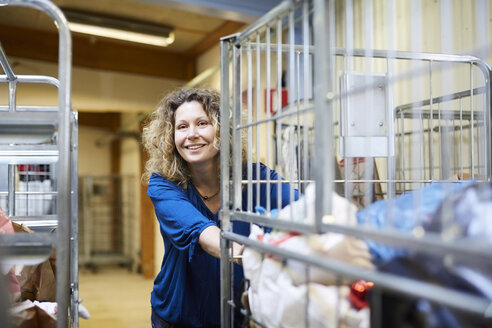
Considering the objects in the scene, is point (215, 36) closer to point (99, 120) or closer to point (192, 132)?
point (192, 132)


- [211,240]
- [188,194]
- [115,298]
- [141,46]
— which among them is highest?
[141,46]

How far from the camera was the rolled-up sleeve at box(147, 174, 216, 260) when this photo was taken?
1.36 metres

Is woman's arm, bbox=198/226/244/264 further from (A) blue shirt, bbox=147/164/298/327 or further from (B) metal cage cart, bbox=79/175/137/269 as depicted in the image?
(B) metal cage cart, bbox=79/175/137/269

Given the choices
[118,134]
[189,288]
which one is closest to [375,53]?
[189,288]

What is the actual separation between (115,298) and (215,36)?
9.04 feet

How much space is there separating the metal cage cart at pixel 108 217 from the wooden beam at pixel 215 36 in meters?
2.60

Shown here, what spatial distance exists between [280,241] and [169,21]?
12.7ft

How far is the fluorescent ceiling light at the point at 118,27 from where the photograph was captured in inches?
164

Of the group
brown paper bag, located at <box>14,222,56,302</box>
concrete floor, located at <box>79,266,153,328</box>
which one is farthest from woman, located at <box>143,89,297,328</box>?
concrete floor, located at <box>79,266,153,328</box>

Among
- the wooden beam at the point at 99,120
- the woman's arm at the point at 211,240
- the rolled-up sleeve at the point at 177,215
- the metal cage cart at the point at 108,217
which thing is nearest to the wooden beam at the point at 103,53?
the metal cage cart at the point at 108,217

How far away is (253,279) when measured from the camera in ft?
3.43

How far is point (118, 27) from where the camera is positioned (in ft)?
14.2

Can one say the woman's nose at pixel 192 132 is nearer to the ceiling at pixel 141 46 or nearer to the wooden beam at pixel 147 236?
the ceiling at pixel 141 46

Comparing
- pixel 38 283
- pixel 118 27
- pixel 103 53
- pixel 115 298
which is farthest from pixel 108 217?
pixel 38 283
